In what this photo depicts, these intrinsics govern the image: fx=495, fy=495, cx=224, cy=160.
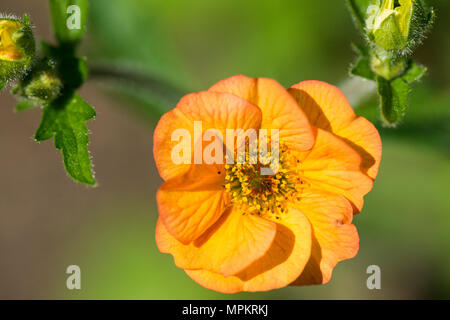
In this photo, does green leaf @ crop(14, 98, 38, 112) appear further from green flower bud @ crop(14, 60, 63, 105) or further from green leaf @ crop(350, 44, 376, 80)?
green leaf @ crop(350, 44, 376, 80)

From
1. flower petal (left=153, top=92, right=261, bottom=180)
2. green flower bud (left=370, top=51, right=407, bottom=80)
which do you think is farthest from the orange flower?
green flower bud (left=370, top=51, right=407, bottom=80)

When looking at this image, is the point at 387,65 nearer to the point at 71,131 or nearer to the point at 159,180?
the point at 71,131

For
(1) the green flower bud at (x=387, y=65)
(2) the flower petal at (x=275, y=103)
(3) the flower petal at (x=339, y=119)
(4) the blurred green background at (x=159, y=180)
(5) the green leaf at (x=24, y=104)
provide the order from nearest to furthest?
(2) the flower petal at (x=275, y=103)
(3) the flower petal at (x=339, y=119)
(1) the green flower bud at (x=387, y=65)
(5) the green leaf at (x=24, y=104)
(4) the blurred green background at (x=159, y=180)

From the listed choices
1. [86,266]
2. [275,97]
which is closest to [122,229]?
[86,266]

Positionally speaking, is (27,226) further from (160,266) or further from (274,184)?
(274,184)

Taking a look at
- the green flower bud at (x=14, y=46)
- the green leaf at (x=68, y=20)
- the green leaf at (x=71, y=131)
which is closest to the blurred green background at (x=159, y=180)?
the green leaf at (x=68, y=20)

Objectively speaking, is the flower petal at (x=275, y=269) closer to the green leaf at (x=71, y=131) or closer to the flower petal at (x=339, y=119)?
the flower petal at (x=339, y=119)

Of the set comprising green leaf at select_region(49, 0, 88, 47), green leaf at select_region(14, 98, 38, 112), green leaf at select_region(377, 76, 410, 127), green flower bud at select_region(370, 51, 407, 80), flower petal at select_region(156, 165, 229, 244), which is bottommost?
flower petal at select_region(156, 165, 229, 244)
